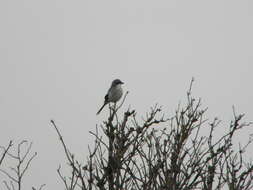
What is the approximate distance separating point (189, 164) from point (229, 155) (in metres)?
0.50

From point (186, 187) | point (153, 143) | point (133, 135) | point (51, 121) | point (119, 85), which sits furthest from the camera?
point (119, 85)

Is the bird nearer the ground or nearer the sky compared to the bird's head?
nearer the ground

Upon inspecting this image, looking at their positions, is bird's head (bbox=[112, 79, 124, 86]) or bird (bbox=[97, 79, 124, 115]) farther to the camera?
bird's head (bbox=[112, 79, 124, 86])

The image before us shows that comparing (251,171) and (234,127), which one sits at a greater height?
(234,127)

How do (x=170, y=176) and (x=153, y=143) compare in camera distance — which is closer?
(x=170, y=176)

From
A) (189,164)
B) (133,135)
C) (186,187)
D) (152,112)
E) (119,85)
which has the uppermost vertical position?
(119,85)

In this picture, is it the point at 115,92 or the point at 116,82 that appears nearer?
the point at 115,92

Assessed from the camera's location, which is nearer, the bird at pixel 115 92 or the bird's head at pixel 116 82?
the bird at pixel 115 92

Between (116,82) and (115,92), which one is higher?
(116,82)

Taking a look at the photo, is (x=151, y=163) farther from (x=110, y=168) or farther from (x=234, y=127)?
(x=234, y=127)

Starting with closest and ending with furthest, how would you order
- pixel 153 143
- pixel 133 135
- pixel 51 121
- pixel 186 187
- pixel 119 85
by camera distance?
pixel 51 121, pixel 186 187, pixel 133 135, pixel 153 143, pixel 119 85

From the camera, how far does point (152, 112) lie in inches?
232

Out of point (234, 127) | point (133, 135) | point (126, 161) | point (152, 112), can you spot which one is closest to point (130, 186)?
point (126, 161)

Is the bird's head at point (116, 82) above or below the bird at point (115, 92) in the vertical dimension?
above
